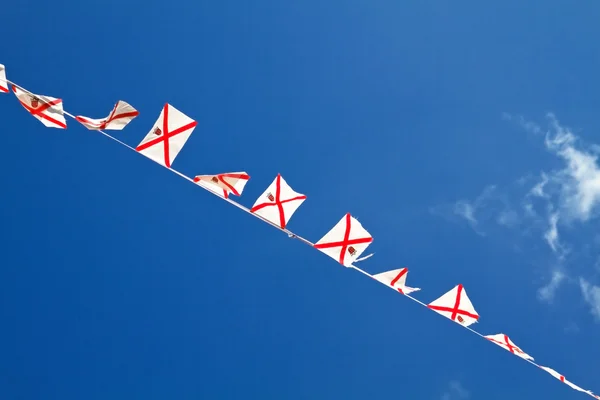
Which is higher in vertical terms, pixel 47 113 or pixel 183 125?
pixel 183 125

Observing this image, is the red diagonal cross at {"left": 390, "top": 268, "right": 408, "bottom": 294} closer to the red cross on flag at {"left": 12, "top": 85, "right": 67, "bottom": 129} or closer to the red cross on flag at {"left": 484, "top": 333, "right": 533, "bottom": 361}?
the red cross on flag at {"left": 484, "top": 333, "right": 533, "bottom": 361}

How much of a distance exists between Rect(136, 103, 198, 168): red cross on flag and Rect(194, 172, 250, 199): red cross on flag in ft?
4.72

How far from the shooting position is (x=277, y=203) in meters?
22.6

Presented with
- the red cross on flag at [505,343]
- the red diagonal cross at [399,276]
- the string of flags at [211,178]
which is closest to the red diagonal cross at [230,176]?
the string of flags at [211,178]

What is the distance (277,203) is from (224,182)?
217 centimetres

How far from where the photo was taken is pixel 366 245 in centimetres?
2253

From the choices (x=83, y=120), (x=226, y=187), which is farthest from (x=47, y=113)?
(x=226, y=187)

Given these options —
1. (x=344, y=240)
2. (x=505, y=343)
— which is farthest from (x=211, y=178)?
(x=505, y=343)

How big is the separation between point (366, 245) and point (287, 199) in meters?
3.50

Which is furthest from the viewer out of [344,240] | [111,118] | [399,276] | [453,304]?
[453,304]

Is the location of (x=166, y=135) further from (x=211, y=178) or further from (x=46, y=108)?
(x=46, y=108)

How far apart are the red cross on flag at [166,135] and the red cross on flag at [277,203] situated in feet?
12.1

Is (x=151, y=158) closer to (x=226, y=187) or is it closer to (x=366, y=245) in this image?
(x=226, y=187)

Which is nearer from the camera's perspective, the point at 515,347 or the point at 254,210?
the point at 254,210
